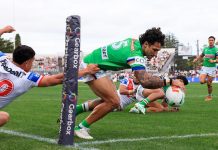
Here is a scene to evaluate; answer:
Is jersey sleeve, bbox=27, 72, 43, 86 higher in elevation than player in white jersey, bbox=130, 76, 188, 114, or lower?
higher

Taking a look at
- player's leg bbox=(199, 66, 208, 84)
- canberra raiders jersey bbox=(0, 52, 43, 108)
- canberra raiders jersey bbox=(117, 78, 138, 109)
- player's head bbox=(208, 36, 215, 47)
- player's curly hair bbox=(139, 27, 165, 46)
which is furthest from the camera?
player's leg bbox=(199, 66, 208, 84)

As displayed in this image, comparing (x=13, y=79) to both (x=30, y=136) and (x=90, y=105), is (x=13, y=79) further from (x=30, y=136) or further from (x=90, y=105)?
(x=90, y=105)

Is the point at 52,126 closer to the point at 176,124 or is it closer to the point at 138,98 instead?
the point at 176,124

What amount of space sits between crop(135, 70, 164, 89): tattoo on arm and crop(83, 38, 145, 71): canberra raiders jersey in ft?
0.28

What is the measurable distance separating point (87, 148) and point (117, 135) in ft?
4.44

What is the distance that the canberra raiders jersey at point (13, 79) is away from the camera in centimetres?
571

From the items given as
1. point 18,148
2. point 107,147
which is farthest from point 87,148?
point 18,148

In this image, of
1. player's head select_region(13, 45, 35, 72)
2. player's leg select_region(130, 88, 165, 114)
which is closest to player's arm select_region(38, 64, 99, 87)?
player's head select_region(13, 45, 35, 72)

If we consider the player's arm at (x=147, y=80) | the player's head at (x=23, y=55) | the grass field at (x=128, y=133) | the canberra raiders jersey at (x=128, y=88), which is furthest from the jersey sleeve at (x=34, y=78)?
the canberra raiders jersey at (x=128, y=88)

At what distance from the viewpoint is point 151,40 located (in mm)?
6785

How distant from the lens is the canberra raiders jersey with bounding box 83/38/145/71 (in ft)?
21.4

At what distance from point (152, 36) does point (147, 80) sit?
0.70 metres

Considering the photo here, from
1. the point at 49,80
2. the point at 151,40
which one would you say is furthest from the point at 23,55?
the point at 151,40

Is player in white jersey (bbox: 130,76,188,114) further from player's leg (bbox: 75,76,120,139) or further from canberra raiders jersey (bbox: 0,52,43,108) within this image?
canberra raiders jersey (bbox: 0,52,43,108)
